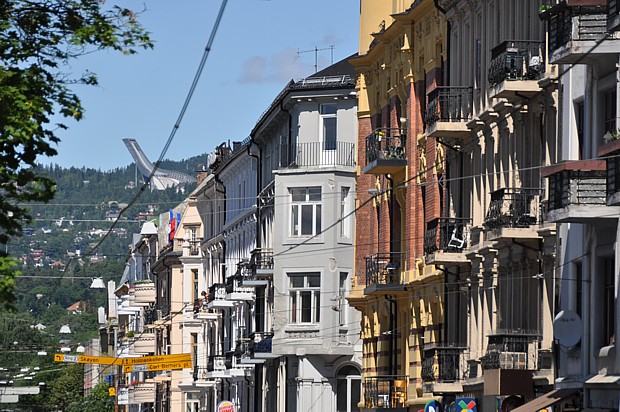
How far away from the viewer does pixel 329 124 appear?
70250mm

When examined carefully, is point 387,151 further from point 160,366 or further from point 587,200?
point 160,366

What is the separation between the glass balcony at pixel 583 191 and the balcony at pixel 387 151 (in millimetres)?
20700

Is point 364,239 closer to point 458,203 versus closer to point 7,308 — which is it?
point 458,203

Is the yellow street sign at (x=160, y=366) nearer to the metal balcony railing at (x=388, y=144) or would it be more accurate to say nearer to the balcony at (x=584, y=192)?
the metal balcony railing at (x=388, y=144)

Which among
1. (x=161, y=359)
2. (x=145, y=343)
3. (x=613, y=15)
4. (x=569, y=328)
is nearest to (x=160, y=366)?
(x=161, y=359)

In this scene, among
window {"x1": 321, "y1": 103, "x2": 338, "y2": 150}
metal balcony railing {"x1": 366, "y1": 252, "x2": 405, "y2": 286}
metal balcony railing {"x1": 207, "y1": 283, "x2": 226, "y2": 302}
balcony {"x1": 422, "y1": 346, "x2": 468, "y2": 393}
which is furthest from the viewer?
metal balcony railing {"x1": 207, "y1": 283, "x2": 226, "y2": 302}

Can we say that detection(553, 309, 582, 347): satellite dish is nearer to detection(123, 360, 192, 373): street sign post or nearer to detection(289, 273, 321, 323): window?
detection(289, 273, 321, 323): window

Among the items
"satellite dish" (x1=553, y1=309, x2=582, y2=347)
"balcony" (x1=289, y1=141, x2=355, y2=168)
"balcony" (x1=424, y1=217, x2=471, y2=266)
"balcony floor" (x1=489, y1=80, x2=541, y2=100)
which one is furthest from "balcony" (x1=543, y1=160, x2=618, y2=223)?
"balcony" (x1=289, y1=141, x2=355, y2=168)

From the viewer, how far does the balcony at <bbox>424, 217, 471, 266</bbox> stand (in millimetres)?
45188

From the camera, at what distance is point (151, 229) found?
130 meters

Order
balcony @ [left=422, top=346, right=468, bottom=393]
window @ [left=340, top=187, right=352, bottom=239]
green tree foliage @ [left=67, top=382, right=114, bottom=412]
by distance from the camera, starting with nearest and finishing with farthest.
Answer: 1. balcony @ [left=422, top=346, right=468, bottom=393]
2. window @ [left=340, top=187, right=352, bottom=239]
3. green tree foliage @ [left=67, top=382, right=114, bottom=412]

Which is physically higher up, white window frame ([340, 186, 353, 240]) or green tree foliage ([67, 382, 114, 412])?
white window frame ([340, 186, 353, 240])

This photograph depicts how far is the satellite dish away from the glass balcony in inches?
94.0

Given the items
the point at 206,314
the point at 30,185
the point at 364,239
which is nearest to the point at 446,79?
the point at 364,239
